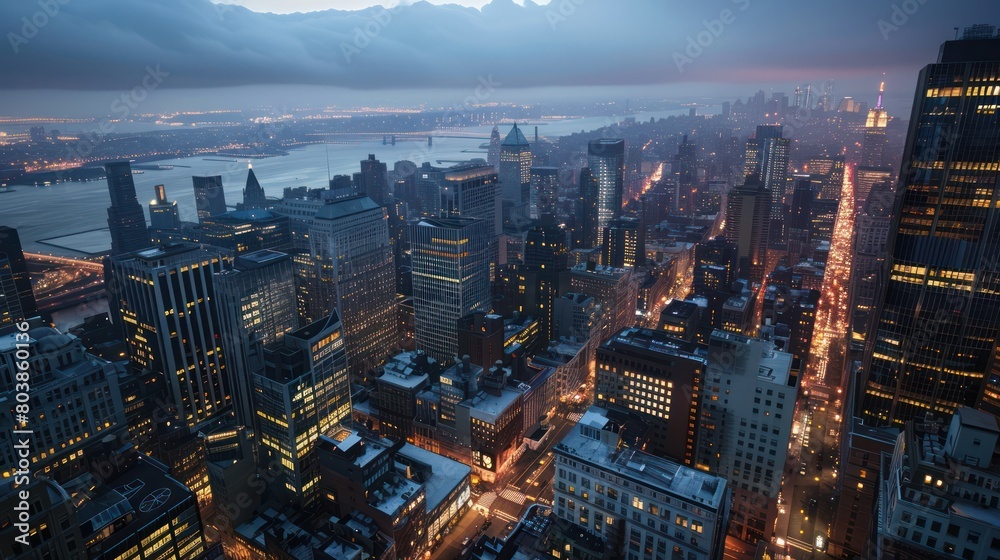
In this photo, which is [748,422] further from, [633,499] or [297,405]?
[297,405]

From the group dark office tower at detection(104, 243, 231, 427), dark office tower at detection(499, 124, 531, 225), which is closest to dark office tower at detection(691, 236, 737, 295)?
dark office tower at detection(499, 124, 531, 225)

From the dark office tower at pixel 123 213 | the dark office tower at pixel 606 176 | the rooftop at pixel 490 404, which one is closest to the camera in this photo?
the rooftop at pixel 490 404

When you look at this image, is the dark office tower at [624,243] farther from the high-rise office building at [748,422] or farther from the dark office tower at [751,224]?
the high-rise office building at [748,422]

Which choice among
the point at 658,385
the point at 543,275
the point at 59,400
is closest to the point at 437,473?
the point at 658,385

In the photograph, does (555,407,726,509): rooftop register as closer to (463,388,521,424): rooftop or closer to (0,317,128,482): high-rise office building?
(463,388,521,424): rooftop

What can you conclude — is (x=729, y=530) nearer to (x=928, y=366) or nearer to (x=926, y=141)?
(x=928, y=366)

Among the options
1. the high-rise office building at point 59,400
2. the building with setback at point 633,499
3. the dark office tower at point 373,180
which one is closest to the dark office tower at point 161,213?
the dark office tower at point 373,180

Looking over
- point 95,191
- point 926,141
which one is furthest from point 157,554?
point 95,191
